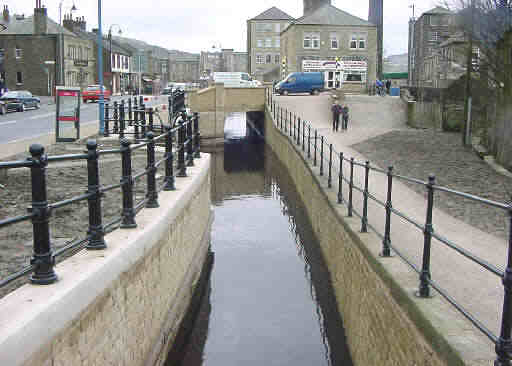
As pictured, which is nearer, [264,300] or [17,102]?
[264,300]

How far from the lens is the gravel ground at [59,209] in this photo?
6.10 m

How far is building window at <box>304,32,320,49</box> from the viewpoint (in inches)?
2677

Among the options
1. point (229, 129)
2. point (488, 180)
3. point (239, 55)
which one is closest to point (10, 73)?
point (229, 129)

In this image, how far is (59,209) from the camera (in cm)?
834

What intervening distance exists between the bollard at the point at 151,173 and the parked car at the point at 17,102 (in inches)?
1236

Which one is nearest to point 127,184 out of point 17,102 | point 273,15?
point 17,102

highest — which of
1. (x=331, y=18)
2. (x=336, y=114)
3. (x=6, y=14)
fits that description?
(x=331, y=18)

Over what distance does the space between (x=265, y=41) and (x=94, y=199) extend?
318ft

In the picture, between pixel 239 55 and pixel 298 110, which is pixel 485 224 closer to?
pixel 298 110

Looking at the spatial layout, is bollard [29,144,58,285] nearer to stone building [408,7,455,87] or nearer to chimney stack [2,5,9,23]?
chimney stack [2,5,9,23]

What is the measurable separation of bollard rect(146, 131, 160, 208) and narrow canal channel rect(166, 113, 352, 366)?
208cm

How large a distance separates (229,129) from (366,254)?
1713 inches

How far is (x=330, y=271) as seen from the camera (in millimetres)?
10734

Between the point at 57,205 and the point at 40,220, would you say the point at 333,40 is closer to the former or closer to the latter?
the point at 57,205
